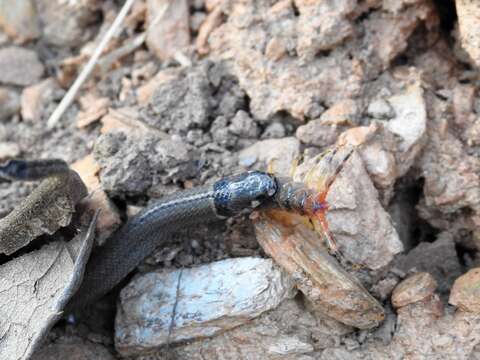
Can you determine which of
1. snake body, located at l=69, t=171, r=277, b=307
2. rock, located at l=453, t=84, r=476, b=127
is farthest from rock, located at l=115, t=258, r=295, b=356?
rock, located at l=453, t=84, r=476, b=127

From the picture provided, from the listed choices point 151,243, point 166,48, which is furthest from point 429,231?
point 166,48

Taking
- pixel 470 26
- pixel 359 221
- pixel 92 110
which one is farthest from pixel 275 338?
pixel 470 26

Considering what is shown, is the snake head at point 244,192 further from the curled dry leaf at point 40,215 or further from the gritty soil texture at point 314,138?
the curled dry leaf at point 40,215

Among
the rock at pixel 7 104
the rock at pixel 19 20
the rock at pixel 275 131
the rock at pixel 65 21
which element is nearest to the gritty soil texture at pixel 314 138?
the rock at pixel 275 131

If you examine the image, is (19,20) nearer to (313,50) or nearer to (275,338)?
(313,50)

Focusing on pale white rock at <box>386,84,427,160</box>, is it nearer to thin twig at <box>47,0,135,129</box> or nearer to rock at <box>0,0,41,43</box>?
thin twig at <box>47,0,135,129</box>
